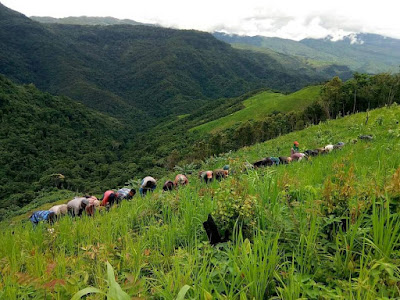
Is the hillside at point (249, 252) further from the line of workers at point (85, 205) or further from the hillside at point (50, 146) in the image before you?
the hillside at point (50, 146)

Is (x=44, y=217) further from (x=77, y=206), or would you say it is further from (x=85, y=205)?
(x=85, y=205)

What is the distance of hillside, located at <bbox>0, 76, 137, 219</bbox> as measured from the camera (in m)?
90.2

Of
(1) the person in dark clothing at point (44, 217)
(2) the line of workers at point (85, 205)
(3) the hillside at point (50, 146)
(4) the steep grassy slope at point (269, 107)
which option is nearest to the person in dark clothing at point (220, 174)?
(2) the line of workers at point (85, 205)

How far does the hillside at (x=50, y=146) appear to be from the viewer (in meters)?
90.2

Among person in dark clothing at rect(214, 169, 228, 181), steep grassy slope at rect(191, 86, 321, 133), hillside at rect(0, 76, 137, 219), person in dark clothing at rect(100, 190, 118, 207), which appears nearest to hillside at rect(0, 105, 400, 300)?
person in dark clothing at rect(214, 169, 228, 181)

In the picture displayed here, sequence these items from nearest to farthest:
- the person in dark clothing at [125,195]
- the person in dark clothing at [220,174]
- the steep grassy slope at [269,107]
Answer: the person in dark clothing at [220,174] < the person in dark clothing at [125,195] < the steep grassy slope at [269,107]

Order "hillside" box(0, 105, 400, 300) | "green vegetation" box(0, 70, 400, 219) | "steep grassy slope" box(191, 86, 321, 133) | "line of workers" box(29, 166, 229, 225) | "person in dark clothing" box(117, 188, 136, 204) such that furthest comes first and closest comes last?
"steep grassy slope" box(191, 86, 321, 133), "green vegetation" box(0, 70, 400, 219), "person in dark clothing" box(117, 188, 136, 204), "line of workers" box(29, 166, 229, 225), "hillside" box(0, 105, 400, 300)

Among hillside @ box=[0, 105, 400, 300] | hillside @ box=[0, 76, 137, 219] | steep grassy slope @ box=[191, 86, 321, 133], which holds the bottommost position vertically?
hillside @ box=[0, 76, 137, 219]

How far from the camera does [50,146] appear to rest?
131m

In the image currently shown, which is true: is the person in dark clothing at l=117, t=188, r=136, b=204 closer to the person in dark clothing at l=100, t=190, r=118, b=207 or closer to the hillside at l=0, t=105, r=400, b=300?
the person in dark clothing at l=100, t=190, r=118, b=207

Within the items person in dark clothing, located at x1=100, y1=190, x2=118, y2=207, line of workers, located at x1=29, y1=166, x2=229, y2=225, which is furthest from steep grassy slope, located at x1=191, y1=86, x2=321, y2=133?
person in dark clothing, located at x1=100, y1=190, x2=118, y2=207

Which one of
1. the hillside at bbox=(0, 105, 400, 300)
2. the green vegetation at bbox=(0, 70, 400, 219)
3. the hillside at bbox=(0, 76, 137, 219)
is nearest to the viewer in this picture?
the hillside at bbox=(0, 105, 400, 300)

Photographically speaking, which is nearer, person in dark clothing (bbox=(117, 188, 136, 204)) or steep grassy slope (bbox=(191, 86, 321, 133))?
person in dark clothing (bbox=(117, 188, 136, 204))

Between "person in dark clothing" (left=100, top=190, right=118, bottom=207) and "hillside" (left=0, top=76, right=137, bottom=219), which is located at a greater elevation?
"person in dark clothing" (left=100, top=190, right=118, bottom=207)
